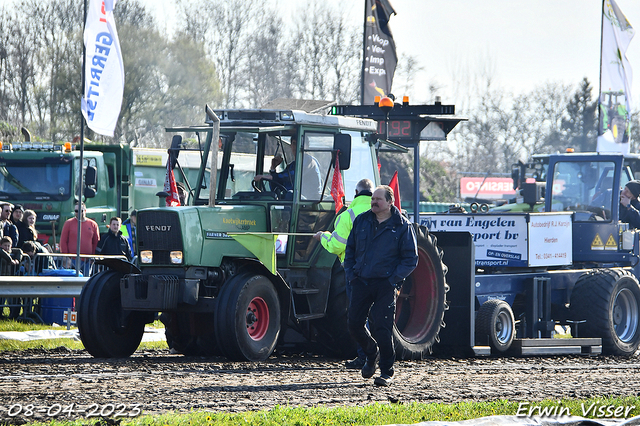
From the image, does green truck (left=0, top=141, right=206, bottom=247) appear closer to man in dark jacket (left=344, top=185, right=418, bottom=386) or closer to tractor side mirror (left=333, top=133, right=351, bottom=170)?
tractor side mirror (left=333, top=133, right=351, bottom=170)

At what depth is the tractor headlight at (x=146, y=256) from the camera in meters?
9.25

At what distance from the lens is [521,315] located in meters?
12.1

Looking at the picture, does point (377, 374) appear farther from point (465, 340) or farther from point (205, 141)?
point (205, 141)

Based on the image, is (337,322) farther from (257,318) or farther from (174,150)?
(174,150)

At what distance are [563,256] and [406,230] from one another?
17.3ft

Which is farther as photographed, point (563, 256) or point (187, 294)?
point (563, 256)

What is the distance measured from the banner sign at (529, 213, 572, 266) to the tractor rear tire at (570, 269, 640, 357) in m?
0.45

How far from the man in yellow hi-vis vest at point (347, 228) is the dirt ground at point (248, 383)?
0.85m

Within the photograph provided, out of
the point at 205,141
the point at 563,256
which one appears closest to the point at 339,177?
the point at 205,141

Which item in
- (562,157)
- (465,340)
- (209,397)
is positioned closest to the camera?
(209,397)

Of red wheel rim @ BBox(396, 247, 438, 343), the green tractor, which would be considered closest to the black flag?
the green tractor

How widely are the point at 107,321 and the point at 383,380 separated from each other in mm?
3170

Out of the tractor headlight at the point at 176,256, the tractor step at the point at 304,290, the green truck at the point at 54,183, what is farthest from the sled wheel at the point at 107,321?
the green truck at the point at 54,183

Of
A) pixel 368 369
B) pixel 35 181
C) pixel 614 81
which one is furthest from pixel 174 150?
pixel 614 81
